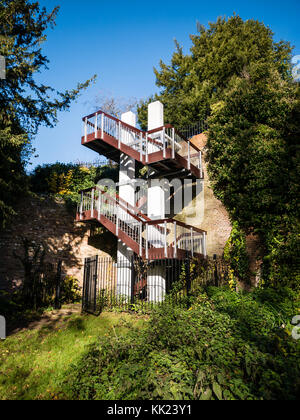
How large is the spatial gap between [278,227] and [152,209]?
4861 millimetres

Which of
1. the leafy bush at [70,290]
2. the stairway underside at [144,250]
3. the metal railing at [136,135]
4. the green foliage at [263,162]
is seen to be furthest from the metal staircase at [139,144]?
the leafy bush at [70,290]

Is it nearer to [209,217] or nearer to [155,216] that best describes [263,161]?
[209,217]

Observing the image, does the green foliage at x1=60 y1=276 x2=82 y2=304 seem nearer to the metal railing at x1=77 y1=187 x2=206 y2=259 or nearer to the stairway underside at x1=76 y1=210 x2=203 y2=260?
the metal railing at x1=77 y1=187 x2=206 y2=259

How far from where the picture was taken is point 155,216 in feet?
36.8

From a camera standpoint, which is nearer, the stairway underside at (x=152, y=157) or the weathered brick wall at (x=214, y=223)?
the stairway underside at (x=152, y=157)

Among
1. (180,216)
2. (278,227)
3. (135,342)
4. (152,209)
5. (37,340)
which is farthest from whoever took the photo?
(180,216)

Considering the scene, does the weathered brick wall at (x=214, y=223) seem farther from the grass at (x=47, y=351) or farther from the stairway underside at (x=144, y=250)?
the grass at (x=47, y=351)

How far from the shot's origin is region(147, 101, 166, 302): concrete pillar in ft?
33.6

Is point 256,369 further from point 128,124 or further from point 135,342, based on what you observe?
point 128,124

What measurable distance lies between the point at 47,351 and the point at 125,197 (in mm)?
6946

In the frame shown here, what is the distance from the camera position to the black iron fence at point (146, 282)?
902 centimetres

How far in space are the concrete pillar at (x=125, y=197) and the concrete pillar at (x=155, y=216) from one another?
86 cm

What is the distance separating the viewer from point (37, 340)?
6.87 metres
